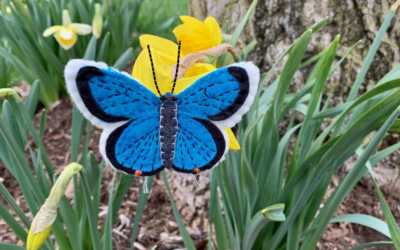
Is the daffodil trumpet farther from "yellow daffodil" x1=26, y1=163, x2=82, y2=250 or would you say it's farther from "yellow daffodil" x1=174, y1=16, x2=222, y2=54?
"yellow daffodil" x1=26, y1=163, x2=82, y2=250

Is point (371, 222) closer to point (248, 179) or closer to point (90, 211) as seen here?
point (248, 179)

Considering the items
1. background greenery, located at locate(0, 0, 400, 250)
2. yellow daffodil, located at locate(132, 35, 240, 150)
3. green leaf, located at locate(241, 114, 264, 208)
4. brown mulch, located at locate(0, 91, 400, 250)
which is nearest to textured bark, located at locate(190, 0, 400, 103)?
background greenery, located at locate(0, 0, 400, 250)

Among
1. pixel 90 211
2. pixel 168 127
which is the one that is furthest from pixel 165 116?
pixel 90 211

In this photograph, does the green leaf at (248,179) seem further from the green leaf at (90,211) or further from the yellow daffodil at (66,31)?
the yellow daffodil at (66,31)

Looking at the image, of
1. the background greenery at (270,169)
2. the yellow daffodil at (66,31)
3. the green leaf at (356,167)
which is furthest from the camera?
the yellow daffodil at (66,31)

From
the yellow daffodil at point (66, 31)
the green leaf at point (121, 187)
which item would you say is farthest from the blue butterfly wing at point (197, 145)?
the yellow daffodil at point (66, 31)
